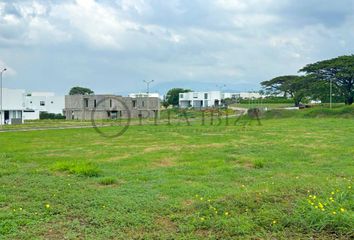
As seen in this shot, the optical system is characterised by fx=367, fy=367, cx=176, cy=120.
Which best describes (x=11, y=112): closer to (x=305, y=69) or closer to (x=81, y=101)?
(x=81, y=101)

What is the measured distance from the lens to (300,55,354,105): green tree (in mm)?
51500

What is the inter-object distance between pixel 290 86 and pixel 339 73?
11254mm

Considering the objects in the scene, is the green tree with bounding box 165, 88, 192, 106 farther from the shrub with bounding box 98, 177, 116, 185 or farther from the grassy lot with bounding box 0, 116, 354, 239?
the shrub with bounding box 98, 177, 116, 185

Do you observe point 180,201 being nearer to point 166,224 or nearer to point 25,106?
point 166,224

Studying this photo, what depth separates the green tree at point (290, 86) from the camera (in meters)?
58.3

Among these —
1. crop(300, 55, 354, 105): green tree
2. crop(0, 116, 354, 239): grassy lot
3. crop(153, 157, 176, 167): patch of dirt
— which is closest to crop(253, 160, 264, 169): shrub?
crop(0, 116, 354, 239): grassy lot

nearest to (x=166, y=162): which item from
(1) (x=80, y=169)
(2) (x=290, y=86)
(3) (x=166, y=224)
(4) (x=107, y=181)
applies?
(1) (x=80, y=169)

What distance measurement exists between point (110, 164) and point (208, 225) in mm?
6533

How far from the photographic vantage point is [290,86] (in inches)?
2473

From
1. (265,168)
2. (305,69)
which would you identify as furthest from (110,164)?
(305,69)

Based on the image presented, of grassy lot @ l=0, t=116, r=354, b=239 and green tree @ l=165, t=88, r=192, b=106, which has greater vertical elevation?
green tree @ l=165, t=88, r=192, b=106

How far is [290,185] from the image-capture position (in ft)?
23.9

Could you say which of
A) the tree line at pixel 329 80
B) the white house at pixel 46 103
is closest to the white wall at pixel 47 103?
the white house at pixel 46 103

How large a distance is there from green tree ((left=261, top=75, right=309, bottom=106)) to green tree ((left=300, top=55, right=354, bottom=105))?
86.6 inches
